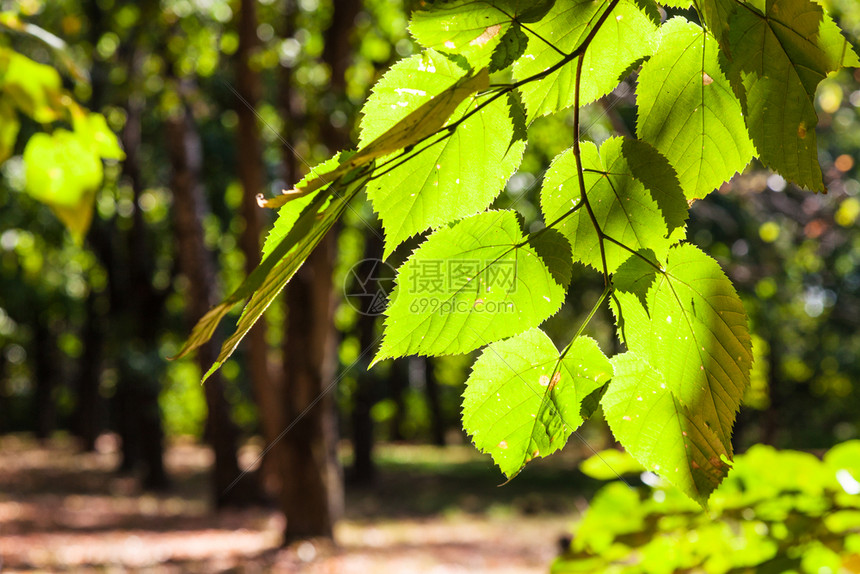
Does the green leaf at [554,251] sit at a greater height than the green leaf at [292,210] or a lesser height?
lesser

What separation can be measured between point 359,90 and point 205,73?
3.99 metres

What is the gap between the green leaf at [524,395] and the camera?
0.50 meters

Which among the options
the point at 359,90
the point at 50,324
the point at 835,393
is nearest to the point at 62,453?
the point at 50,324

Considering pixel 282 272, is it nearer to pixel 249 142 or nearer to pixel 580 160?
pixel 580 160

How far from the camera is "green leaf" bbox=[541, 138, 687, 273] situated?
0.51 metres

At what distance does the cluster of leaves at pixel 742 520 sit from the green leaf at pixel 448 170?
2.31ft

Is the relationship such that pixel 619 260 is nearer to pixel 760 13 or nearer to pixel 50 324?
pixel 760 13

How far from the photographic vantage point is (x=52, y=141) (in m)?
1.29

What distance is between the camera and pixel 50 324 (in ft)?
84.8

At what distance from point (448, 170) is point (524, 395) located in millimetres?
161

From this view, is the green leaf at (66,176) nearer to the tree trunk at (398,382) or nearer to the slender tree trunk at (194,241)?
the slender tree trunk at (194,241)

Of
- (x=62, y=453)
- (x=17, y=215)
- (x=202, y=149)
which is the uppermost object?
(x=202, y=149)

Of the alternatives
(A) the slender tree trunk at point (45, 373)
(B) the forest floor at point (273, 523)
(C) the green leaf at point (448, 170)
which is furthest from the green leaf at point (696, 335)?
(A) the slender tree trunk at point (45, 373)

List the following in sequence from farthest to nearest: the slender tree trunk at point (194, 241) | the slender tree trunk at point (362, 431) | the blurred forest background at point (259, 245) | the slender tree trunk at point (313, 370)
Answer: the slender tree trunk at point (362, 431)
the slender tree trunk at point (194, 241)
the slender tree trunk at point (313, 370)
the blurred forest background at point (259, 245)
